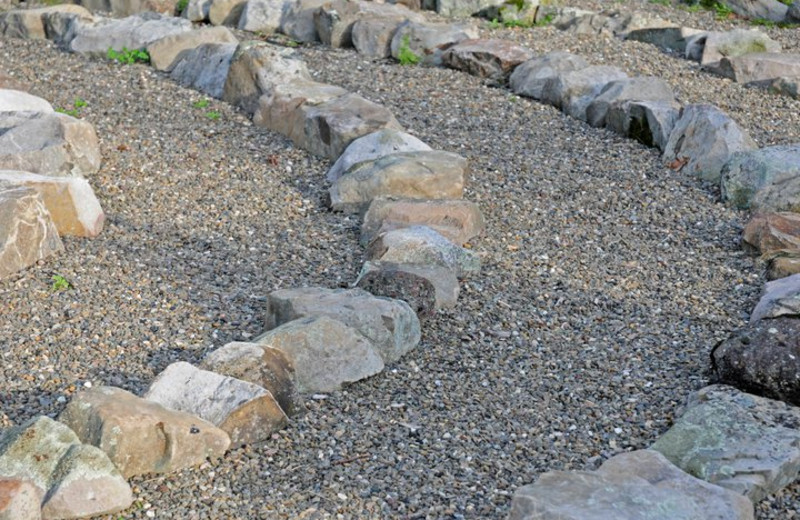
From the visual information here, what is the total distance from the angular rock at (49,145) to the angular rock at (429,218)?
216 centimetres

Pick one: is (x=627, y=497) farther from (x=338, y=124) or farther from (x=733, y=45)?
(x=733, y=45)

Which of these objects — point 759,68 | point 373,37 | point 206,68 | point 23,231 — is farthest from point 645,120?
point 23,231

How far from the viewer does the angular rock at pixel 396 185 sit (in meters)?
6.92

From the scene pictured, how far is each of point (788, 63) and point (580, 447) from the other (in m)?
5.68

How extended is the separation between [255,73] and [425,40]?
1854 mm

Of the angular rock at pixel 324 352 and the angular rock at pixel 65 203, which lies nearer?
the angular rock at pixel 324 352

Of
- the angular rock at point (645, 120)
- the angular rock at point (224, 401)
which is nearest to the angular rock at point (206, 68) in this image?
the angular rock at point (645, 120)

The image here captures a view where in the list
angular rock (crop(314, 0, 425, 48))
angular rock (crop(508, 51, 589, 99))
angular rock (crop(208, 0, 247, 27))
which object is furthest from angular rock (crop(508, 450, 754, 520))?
angular rock (crop(208, 0, 247, 27))

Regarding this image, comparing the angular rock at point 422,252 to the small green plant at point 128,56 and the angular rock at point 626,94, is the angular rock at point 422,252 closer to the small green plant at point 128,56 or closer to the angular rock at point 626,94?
the angular rock at point 626,94

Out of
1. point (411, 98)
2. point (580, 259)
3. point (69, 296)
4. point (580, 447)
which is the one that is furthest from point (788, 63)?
point (69, 296)

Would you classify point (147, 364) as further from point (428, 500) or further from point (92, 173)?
point (92, 173)

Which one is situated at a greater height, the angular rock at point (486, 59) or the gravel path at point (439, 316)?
the angular rock at point (486, 59)

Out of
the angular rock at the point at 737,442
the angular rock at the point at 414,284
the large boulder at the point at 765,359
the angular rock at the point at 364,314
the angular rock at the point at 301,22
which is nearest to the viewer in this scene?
the angular rock at the point at 737,442

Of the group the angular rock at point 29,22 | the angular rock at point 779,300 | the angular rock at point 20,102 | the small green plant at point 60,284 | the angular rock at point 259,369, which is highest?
the angular rock at point 779,300
